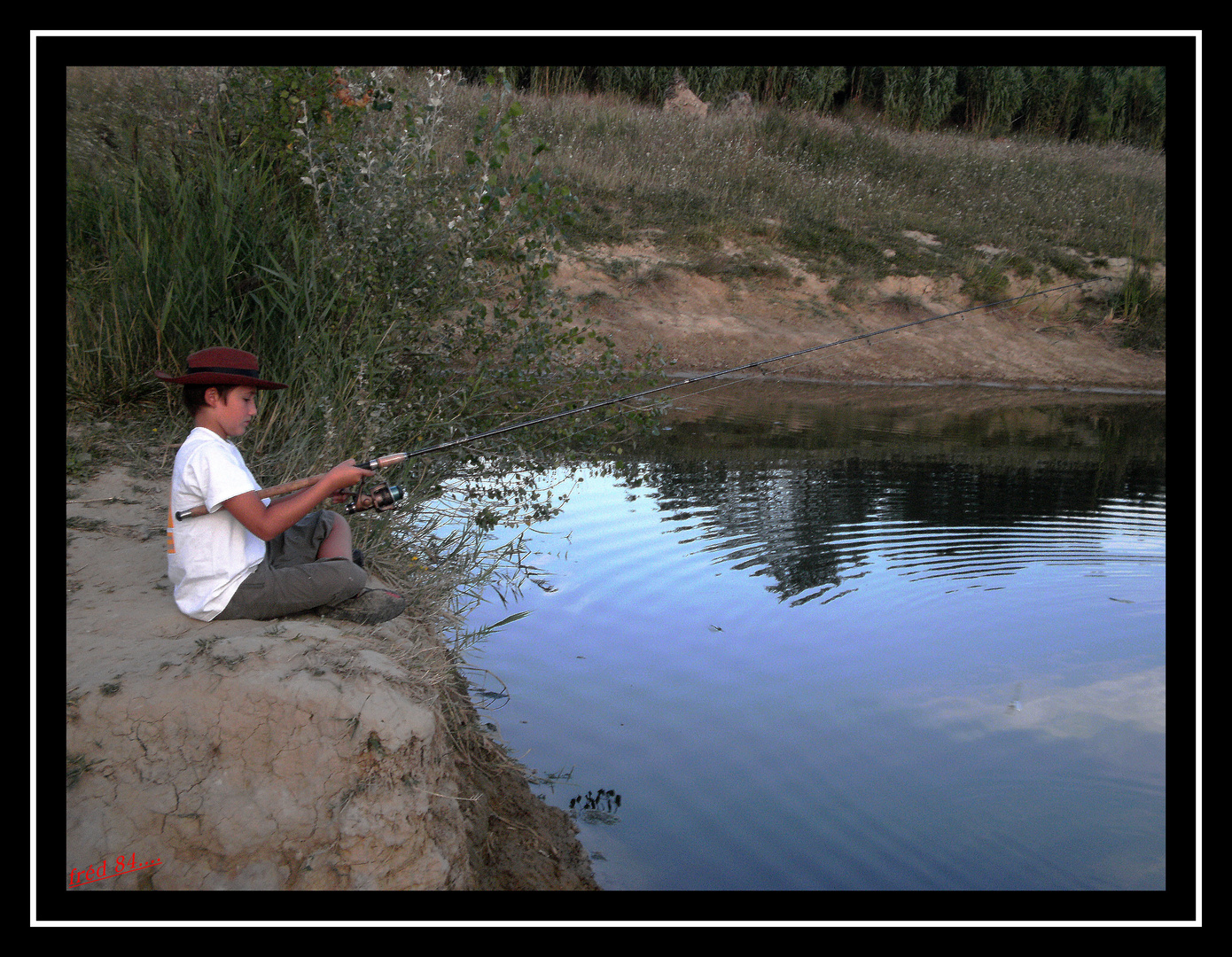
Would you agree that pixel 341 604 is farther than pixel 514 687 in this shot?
No

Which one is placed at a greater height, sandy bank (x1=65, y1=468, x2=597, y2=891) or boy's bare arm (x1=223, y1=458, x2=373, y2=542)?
boy's bare arm (x1=223, y1=458, x2=373, y2=542)

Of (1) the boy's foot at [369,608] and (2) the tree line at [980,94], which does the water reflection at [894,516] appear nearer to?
(1) the boy's foot at [369,608]

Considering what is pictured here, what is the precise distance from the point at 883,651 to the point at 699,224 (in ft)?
38.3

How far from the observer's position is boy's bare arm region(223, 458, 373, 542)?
3346 millimetres

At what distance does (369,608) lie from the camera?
154 inches

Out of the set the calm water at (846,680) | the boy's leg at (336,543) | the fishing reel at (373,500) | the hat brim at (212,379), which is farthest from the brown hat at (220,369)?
the calm water at (846,680)

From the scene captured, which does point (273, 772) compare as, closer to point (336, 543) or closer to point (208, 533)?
point (208, 533)

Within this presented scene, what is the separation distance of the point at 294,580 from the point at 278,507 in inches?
15.6

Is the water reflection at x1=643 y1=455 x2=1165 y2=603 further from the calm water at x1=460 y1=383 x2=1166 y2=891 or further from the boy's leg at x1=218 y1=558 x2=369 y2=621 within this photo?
the boy's leg at x1=218 y1=558 x2=369 y2=621

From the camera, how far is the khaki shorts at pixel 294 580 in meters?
3.62

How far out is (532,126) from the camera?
1675 cm

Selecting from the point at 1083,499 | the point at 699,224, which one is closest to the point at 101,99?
the point at 1083,499
